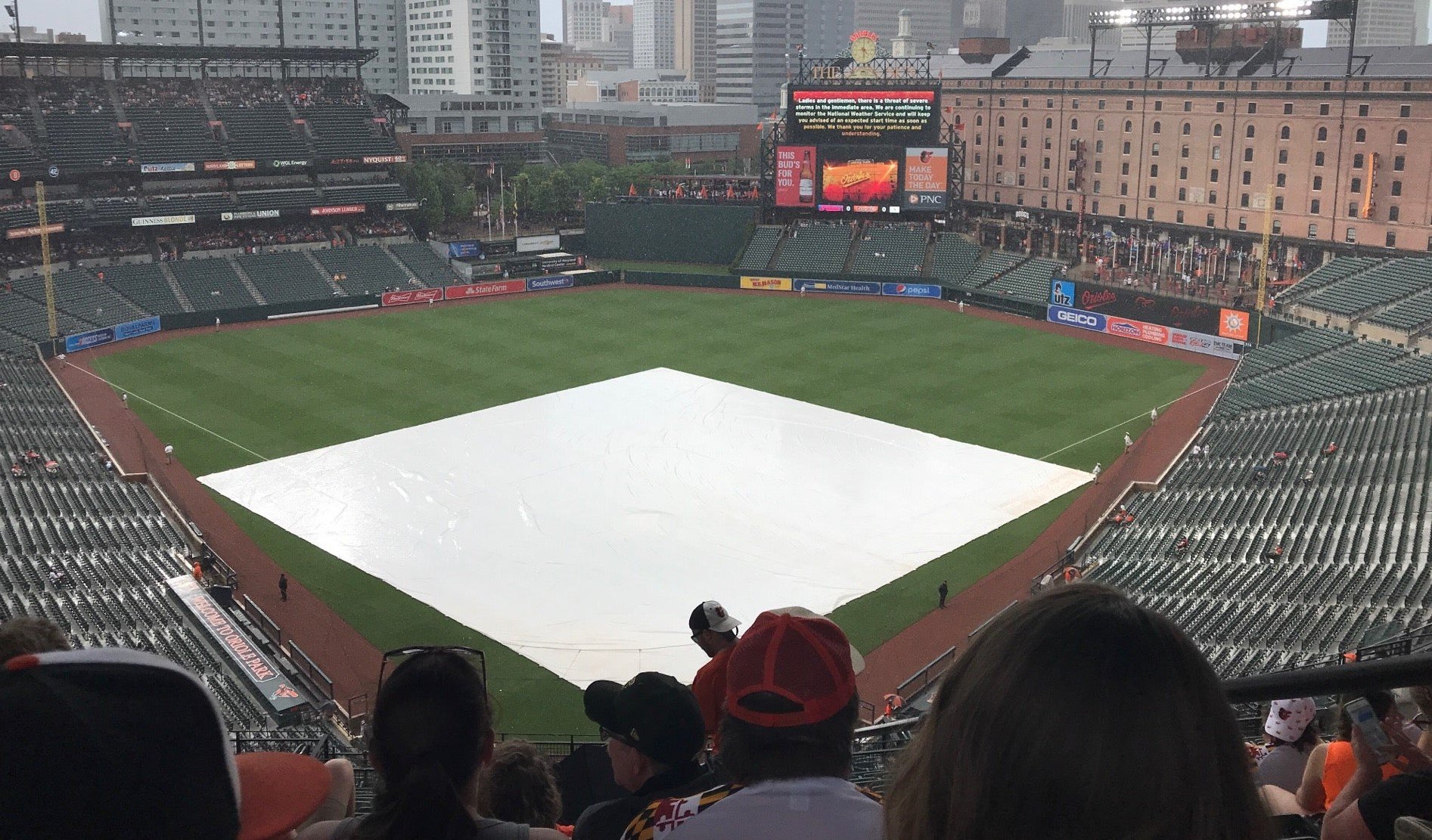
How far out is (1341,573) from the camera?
2439cm

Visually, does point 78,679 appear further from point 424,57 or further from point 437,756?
point 424,57

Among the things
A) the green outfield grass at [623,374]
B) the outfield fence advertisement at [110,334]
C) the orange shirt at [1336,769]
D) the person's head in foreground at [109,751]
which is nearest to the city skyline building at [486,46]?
the green outfield grass at [623,374]

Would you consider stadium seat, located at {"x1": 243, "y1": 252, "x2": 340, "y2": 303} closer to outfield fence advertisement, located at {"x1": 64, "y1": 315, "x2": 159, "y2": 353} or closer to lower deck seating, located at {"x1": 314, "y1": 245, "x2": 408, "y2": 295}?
lower deck seating, located at {"x1": 314, "y1": 245, "x2": 408, "y2": 295}

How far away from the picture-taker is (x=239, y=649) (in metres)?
23.7

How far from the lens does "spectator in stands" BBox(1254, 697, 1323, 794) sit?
6961 mm

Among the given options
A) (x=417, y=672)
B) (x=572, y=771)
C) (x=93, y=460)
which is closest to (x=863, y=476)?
(x=93, y=460)

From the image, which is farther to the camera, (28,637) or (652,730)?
(652,730)

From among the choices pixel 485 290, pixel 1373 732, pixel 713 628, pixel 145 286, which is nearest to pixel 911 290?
pixel 485 290

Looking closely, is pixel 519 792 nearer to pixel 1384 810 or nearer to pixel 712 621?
pixel 712 621

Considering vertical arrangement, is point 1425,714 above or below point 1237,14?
below

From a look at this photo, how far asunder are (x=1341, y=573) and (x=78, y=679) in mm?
26099

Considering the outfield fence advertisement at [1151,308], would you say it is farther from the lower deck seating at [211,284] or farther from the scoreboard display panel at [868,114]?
the lower deck seating at [211,284]

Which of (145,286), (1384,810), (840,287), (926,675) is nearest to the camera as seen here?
(1384,810)

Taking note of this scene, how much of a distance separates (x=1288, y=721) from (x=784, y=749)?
4.74 metres
